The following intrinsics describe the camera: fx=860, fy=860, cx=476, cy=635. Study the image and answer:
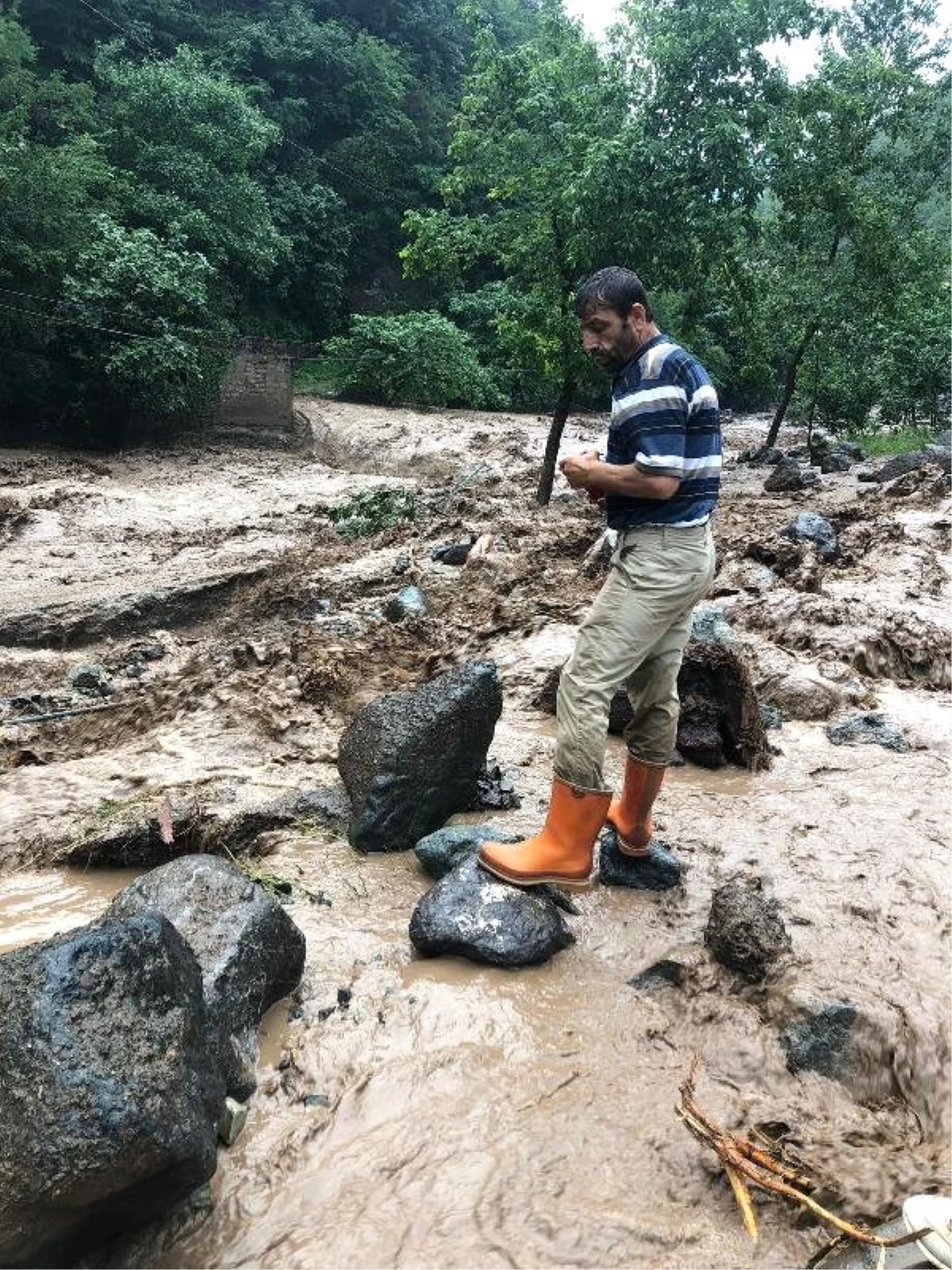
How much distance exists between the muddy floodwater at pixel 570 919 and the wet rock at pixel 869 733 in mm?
113

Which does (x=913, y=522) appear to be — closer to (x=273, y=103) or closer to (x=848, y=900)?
(x=848, y=900)

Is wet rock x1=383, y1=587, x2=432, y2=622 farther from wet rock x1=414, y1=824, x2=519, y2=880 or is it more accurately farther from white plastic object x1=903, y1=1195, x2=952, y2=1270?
white plastic object x1=903, y1=1195, x2=952, y2=1270

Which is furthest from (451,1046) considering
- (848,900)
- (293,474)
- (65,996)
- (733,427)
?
(733,427)

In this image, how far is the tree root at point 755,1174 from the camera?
1.67m

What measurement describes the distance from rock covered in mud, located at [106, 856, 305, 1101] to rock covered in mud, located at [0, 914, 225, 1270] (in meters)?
0.24

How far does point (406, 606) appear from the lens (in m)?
6.87

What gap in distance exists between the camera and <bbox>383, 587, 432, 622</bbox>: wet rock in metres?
6.81

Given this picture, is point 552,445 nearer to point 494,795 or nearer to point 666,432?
point 494,795

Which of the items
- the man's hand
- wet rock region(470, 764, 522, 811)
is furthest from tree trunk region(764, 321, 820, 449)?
the man's hand

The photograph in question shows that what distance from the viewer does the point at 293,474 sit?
51.2 ft

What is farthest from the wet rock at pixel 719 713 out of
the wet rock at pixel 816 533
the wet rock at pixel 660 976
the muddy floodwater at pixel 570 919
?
the wet rock at pixel 816 533

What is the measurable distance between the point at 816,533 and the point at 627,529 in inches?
240

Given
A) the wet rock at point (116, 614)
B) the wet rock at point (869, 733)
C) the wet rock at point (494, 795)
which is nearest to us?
the wet rock at point (494, 795)

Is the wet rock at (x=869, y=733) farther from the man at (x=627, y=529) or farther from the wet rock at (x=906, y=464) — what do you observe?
the wet rock at (x=906, y=464)
